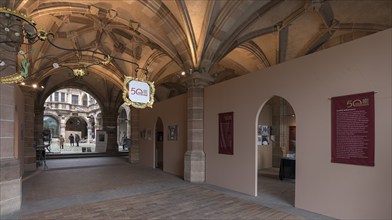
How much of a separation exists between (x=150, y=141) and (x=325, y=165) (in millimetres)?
7680

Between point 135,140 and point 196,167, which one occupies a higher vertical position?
point 135,140

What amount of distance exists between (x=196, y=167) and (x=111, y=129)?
12022mm

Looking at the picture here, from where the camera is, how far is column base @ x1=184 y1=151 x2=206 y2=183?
6.53 meters

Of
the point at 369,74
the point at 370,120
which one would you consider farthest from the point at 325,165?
the point at 369,74

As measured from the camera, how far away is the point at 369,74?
3.39m

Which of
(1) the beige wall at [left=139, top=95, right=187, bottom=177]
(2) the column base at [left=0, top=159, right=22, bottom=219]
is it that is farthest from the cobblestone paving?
(1) the beige wall at [left=139, top=95, right=187, bottom=177]

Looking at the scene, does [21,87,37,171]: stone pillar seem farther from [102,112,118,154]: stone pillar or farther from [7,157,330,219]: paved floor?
[102,112,118,154]: stone pillar

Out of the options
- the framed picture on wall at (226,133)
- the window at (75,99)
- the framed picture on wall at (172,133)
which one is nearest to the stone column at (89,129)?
the window at (75,99)

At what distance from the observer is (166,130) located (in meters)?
8.59

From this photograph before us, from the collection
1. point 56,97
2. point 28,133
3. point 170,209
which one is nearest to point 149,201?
point 170,209

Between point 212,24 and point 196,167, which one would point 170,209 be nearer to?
point 196,167

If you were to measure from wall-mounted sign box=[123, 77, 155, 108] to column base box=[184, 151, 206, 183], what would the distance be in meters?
2.22

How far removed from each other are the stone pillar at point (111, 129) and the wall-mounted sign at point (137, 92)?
1225 cm

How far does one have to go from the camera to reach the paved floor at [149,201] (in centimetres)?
385
